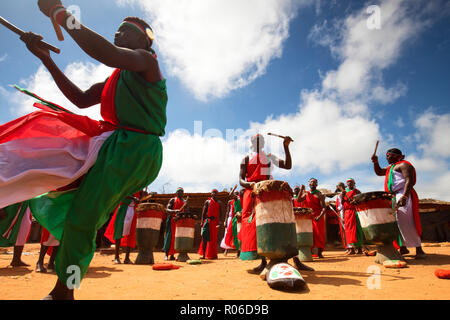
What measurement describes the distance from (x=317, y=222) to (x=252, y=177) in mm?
4499

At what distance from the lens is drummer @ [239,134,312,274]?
425 cm

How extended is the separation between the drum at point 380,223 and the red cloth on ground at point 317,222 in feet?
9.48

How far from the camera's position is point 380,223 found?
15.7 feet

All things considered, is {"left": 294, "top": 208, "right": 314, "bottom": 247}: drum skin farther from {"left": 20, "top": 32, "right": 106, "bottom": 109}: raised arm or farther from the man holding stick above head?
{"left": 20, "top": 32, "right": 106, "bottom": 109}: raised arm

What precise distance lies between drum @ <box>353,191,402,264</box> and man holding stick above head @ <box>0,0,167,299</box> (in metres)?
4.45

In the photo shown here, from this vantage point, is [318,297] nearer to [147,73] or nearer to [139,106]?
[139,106]

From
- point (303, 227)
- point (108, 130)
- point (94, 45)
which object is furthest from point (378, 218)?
point (94, 45)

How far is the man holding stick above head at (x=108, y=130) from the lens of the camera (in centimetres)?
165

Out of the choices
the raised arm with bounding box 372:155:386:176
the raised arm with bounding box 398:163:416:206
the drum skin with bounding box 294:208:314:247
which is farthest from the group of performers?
the raised arm with bounding box 372:155:386:176

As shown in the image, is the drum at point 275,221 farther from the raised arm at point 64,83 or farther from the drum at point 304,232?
the drum at point 304,232

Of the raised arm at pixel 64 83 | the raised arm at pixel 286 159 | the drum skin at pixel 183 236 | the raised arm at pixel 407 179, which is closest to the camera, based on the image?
the raised arm at pixel 64 83

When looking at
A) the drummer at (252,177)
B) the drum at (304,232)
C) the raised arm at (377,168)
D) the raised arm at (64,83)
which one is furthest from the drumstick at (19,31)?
the raised arm at (377,168)
